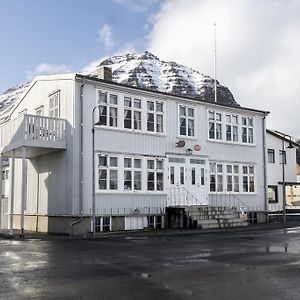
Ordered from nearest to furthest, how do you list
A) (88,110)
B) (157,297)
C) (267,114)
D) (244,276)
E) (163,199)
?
(157,297)
(244,276)
(88,110)
(163,199)
(267,114)

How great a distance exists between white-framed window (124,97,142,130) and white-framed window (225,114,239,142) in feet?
22.4

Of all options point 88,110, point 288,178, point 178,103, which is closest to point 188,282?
point 88,110

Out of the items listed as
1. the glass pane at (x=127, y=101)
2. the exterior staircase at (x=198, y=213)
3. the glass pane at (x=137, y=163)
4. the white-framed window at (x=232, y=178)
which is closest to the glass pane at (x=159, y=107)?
the glass pane at (x=127, y=101)

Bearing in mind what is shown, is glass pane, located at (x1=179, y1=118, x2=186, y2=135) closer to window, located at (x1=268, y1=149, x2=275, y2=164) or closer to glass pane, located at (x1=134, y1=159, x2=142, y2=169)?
glass pane, located at (x1=134, y1=159, x2=142, y2=169)

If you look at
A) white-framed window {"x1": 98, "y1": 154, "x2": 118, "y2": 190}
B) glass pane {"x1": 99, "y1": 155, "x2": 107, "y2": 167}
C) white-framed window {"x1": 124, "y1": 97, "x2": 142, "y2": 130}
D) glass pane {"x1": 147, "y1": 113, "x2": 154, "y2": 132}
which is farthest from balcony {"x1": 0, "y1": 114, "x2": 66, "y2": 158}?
glass pane {"x1": 147, "y1": 113, "x2": 154, "y2": 132}

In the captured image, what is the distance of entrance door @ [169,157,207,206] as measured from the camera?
27094 mm

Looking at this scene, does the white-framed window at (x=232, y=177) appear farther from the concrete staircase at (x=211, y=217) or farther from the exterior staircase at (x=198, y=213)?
the concrete staircase at (x=211, y=217)

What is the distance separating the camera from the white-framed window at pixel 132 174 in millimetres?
25047

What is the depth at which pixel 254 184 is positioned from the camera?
31234 millimetres

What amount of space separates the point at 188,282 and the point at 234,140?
858 inches

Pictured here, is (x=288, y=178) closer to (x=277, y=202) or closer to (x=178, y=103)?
(x=277, y=202)

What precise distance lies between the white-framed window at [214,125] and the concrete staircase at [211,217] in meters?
4.42

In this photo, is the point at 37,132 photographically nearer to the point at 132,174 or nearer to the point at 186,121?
the point at 132,174

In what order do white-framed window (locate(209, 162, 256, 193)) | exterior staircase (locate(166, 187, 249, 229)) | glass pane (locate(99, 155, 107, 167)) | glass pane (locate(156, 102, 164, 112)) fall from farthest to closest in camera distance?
white-framed window (locate(209, 162, 256, 193)), glass pane (locate(156, 102, 164, 112)), exterior staircase (locate(166, 187, 249, 229)), glass pane (locate(99, 155, 107, 167))
